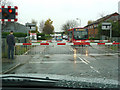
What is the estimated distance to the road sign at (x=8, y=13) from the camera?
10.8m

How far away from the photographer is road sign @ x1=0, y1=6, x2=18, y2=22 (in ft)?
35.5

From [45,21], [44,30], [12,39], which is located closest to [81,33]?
[12,39]

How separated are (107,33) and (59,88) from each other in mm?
40469

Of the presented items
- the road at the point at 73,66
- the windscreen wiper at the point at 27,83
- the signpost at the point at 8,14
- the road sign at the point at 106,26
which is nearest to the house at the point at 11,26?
the road at the point at 73,66

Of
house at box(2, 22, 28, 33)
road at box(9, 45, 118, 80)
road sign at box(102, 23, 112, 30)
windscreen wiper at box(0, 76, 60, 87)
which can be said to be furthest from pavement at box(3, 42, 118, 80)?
road sign at box(102, 23, 112, 30)

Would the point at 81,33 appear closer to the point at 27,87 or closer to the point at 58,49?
the point at 58,49

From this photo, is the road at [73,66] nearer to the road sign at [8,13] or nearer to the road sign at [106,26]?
the road sign at [8,13]

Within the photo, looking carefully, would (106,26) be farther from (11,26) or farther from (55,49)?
(11,26)

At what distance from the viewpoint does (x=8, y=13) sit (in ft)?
35.9

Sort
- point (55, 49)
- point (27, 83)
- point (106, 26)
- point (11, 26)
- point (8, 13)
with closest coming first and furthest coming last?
point (27, 83) < point (8, 13) < point (55, 49) < point (106, 26) < point (11, 26)

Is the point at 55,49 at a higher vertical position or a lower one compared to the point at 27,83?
lower

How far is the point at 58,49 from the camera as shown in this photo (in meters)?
17.8

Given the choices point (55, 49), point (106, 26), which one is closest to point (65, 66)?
point (55, 49)

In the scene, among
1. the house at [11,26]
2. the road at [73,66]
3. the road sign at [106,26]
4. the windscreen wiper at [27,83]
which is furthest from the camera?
the road sign at [106,26]
